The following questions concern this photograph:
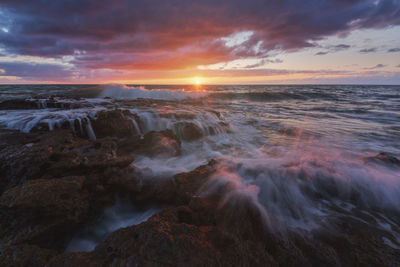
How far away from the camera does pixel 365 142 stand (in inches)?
270

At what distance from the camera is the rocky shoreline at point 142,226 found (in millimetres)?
1732

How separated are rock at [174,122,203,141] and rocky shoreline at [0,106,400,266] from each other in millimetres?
3754

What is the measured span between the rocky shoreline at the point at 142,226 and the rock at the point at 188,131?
3754mm

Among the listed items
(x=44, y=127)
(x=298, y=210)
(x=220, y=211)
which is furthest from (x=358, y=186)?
(x=44, y=127)

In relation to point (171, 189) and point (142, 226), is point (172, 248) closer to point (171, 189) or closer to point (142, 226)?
point (142, 226)

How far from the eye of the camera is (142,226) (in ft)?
6.37

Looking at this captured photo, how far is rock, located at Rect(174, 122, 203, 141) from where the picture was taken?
746cm

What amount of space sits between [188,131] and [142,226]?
5.71 metres

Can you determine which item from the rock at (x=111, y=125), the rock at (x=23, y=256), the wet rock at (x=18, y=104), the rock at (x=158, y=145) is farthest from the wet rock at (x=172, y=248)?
the wet rock at (x=18, y=104)

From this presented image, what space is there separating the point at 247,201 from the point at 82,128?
233 inches

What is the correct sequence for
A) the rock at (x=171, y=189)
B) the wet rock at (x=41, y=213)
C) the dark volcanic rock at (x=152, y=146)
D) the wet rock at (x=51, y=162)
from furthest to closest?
the dark volcanic rock at (x=152, y=146)
the rock at (x=171, y=189)
the wet rock at (x=51, y=162)
the wet rock at (x=41, y=213)

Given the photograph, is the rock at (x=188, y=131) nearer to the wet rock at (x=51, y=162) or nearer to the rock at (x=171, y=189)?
the wet rock at (x=51, y=162)

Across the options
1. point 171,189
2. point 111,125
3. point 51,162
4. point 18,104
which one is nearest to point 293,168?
point 171,189

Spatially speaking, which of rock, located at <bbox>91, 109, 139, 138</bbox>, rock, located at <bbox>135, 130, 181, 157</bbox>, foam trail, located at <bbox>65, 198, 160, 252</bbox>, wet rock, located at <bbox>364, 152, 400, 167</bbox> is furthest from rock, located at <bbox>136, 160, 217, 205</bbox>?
wet rock, located at <bbox>364, 152, 400, 167</bbox>
